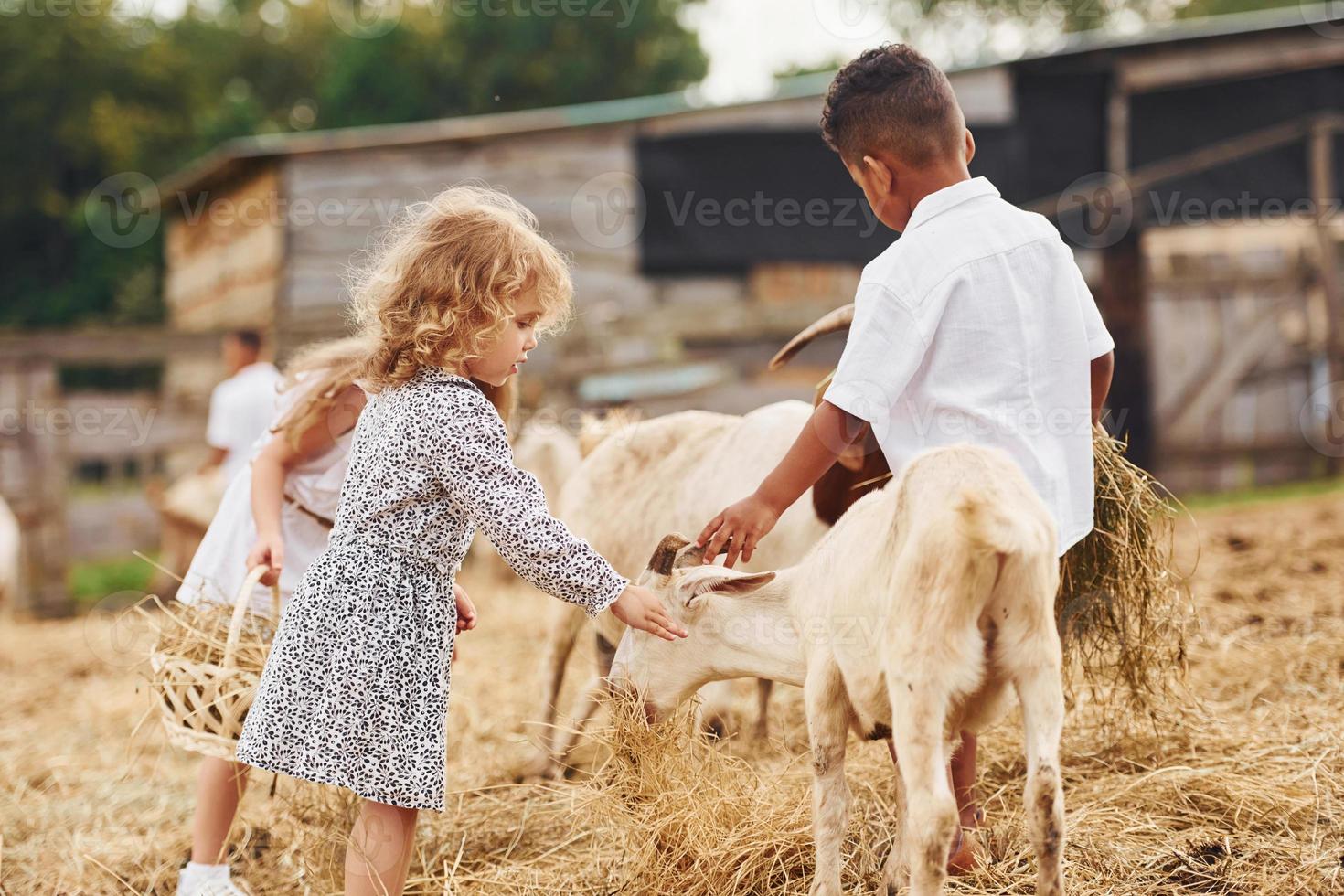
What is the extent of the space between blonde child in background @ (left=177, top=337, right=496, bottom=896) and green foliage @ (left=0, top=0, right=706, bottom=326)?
69.1 ft

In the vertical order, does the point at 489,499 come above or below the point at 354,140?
below

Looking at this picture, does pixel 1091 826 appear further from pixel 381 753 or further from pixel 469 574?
pixel 469 574

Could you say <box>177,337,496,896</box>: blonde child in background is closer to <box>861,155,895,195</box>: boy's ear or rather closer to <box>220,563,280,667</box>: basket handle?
<box>220,563,280,667</box>: basket handle

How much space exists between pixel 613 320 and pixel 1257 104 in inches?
279

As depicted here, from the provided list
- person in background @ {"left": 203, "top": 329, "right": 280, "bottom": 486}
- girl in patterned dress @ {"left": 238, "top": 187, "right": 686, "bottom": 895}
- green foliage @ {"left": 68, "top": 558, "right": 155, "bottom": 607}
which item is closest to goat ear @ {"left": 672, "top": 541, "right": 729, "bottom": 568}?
girl in patterned dress @ {"left": 238, "top": 187, "right": 686, "bottom": 895}

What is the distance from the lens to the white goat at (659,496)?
11.7 feet

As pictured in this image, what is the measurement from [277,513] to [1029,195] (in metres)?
10.2

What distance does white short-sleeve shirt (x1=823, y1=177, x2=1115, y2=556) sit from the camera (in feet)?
8.00

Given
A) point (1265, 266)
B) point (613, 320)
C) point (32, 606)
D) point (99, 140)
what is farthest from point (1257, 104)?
point (99, 140)

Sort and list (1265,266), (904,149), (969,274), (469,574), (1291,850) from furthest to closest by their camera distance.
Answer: (1265,266) < (469,574) < (1291,850) < (904,149) < (969,274)

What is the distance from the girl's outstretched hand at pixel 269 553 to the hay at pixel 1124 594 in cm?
204

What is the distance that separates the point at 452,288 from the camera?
8.45 feet

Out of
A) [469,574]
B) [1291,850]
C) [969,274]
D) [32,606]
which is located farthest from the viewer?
[469,574]

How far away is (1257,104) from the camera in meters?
11.9
